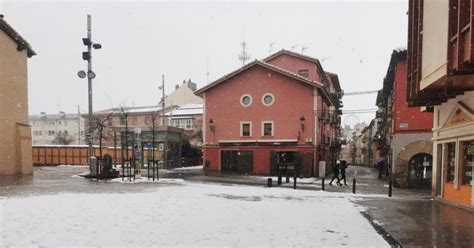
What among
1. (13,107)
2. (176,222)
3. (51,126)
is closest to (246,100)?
(13,107)

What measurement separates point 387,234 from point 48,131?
100565 mm

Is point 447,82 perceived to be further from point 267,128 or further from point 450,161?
point 267,128

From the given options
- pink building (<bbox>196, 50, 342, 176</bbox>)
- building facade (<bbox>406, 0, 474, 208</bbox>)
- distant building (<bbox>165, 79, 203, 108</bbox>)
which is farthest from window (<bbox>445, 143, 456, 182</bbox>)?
distant building (<bbox>165, 79, 203, 108</bbox>)

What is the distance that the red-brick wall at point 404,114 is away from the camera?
23.1 metres

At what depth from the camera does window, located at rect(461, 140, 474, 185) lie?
519 inches

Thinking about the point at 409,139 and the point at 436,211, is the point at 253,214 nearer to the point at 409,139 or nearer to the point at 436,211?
the point at 436,211

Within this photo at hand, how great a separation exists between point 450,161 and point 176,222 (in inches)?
476

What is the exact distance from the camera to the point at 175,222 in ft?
29.9

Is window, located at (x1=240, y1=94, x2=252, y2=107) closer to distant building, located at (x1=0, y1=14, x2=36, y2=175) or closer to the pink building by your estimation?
the pink building

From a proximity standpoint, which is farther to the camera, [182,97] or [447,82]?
[182,97]

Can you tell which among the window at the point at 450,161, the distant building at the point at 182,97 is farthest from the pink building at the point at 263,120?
the distant building at the point at 182,97

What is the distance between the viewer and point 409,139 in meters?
23.2

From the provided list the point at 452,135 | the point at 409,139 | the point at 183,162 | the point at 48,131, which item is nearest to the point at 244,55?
the point at 183,162

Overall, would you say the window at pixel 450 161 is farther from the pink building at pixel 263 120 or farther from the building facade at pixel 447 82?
the pink building at pixel 263 120
